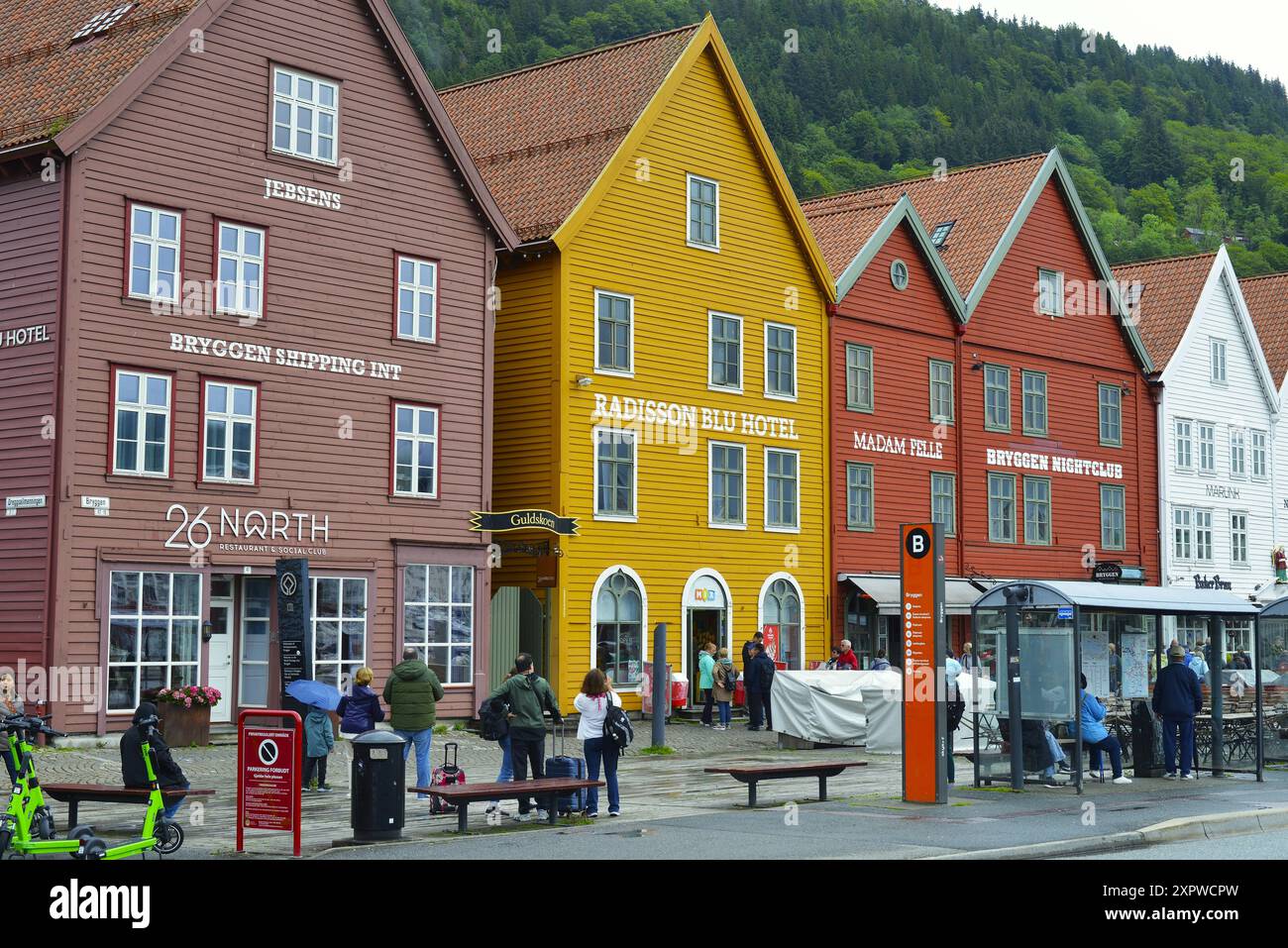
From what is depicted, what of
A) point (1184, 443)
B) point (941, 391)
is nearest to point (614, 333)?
point (941, 391)

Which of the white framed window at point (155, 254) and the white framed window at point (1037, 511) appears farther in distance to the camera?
the white framed window at point (1037, 511)

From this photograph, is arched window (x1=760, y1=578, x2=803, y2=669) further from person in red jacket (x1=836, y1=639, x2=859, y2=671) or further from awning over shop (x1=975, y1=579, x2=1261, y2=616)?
awning over shop (x1=975, y1=579, x2=1261, y2=616)

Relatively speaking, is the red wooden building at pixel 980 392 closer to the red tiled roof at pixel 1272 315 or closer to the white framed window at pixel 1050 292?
the white framed window at pixel 1050 292

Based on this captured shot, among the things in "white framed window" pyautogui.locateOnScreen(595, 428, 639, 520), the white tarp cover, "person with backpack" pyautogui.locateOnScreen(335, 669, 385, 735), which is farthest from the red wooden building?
"person with backpack" pyautogui.locateOnScreen(335, 669, 385, 735)

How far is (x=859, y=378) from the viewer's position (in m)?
39.9

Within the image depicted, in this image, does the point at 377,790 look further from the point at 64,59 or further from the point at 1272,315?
the point at 1272,315

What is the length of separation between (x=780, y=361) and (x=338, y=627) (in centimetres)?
1336

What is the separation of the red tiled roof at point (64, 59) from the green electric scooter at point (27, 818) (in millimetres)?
14106

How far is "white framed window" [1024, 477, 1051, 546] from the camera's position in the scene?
44344mm

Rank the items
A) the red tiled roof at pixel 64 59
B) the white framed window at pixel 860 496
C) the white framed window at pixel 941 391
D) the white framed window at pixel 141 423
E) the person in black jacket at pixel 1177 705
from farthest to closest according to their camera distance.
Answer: the white framed window at pixel 941 391 < the white framed window at pixel 860 496 < the red tiled roof at pixel 64 59 < the white framed window at pixel 141 423 < the person in black jacket at pixel 1177 705

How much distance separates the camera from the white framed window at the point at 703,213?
118ft

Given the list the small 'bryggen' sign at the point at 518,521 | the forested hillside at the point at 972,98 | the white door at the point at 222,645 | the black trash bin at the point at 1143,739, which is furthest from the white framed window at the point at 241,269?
the forested hillside at the point at 972,98

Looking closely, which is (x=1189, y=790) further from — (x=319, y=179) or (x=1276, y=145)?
(x=1276, y=145)
